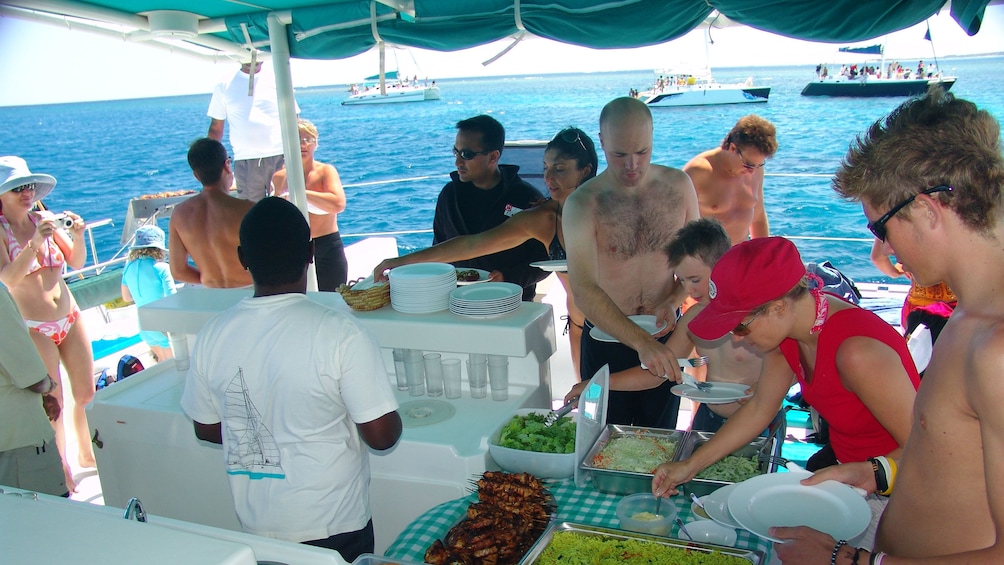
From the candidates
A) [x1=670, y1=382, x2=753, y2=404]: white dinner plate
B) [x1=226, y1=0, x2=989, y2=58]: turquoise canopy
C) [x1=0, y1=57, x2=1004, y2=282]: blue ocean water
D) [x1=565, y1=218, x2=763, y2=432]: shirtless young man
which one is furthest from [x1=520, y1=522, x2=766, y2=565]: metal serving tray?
[x1=0, y1=57, x2=1004, y2=282]: blue ocean water

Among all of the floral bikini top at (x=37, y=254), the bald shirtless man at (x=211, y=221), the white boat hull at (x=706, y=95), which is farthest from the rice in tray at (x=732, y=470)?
the white boat hull at (x=706, y=95)

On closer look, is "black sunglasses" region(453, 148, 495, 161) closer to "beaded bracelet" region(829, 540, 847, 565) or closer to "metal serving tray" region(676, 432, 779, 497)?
"metal serving tray" region(676, 432, 779, 497)

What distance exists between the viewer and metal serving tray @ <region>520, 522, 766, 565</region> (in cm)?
157

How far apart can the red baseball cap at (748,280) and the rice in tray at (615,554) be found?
545mm

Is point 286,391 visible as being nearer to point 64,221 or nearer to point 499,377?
point 499,377

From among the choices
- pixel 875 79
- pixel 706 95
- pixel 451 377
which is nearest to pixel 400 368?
pixel 451 377

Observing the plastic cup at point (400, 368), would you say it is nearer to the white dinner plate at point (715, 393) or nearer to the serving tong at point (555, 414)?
the serving tong at point (555, 414)

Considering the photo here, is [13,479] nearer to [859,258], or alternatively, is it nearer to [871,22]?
[871,22]

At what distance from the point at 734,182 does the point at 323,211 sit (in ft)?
11.0

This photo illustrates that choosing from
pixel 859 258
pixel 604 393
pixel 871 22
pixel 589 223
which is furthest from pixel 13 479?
pixel 859 258

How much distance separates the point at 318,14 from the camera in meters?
4.80

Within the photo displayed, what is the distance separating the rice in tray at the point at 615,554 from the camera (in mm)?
1603

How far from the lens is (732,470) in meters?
2.10

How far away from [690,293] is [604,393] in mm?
892
